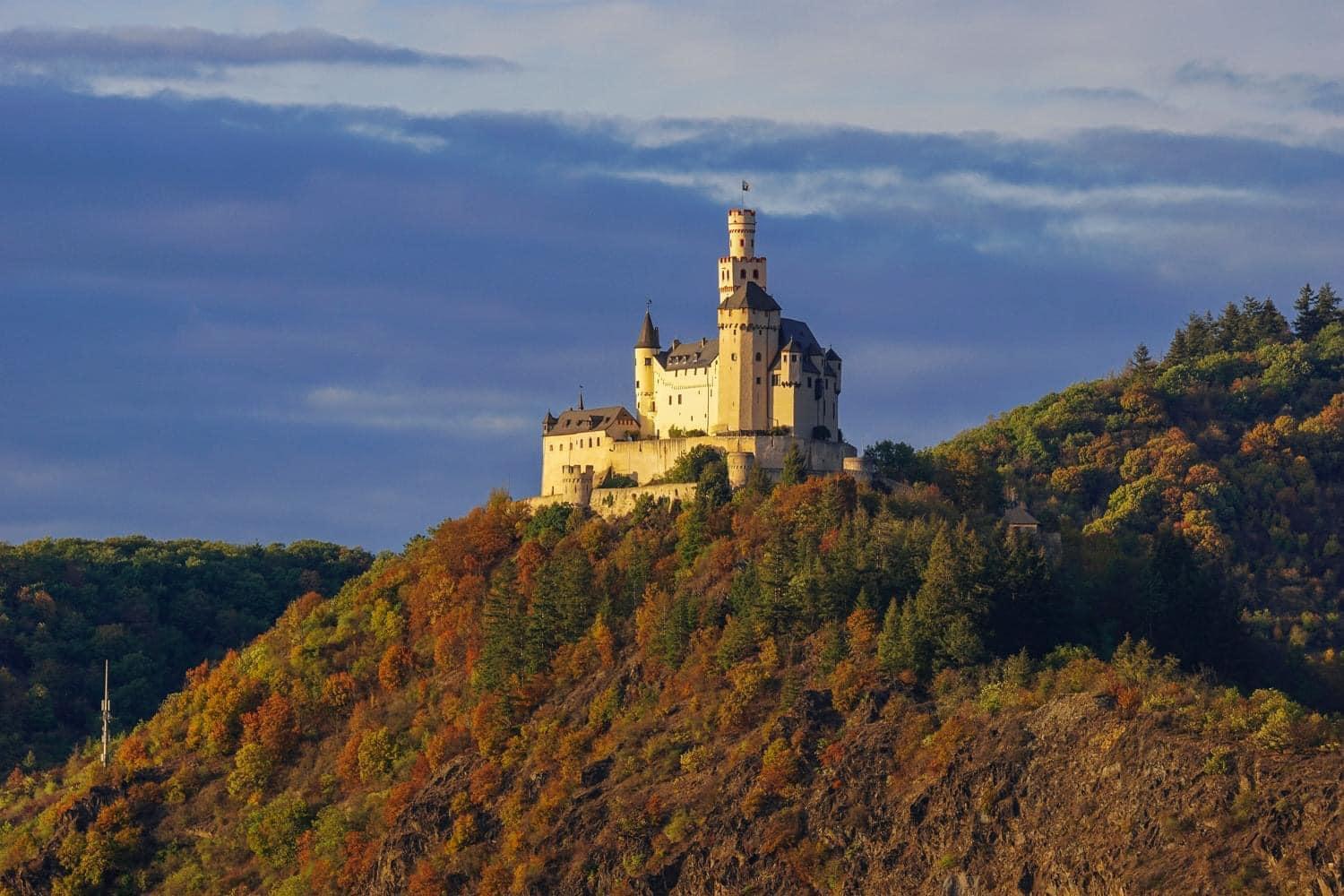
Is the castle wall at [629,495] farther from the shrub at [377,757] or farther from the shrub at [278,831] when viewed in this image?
the shrub at [278,831]

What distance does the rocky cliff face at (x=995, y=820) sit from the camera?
109 metres

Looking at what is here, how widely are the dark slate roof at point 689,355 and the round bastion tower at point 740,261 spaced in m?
2.30

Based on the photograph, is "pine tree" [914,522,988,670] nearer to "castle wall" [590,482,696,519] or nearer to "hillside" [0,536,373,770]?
"castle wall" [590,482,696,519]

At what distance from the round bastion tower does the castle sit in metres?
0.04

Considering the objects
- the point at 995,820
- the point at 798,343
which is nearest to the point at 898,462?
the point at 798,343

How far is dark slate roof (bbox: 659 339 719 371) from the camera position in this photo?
5969 inches

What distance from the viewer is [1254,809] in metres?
109

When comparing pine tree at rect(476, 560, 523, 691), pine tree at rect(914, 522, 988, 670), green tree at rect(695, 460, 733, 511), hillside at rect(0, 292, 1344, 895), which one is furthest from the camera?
green tree at rect(695, 460, 733, 511)

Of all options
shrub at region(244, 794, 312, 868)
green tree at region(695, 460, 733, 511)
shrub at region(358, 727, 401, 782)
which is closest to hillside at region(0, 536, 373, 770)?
shrub at region(244, 794, 312, 868)

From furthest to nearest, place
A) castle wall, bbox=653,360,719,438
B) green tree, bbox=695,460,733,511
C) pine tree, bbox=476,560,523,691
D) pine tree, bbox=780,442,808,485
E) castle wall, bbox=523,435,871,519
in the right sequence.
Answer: castle wall, bbox=653,360,719,438
castle wall, bbox=523,435,871,519
green tree, bbox=695,460,733,511
pine tree, bbox=780,442,808,485
pine tree, bbox=476,560,523,691

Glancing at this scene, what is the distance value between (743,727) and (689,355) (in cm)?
2740

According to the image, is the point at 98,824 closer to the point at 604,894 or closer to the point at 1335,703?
the point at 604,894

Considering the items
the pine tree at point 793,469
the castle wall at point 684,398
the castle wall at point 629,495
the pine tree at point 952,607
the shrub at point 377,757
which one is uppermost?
the castle wall at point 684,398

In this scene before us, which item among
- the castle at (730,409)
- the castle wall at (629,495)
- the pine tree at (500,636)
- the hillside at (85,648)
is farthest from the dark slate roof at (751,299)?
the hillside at (85,648)
